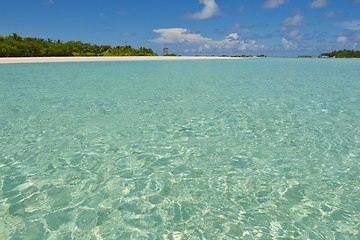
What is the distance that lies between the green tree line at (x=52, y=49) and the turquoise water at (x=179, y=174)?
54.5 m

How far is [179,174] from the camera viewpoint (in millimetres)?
5742

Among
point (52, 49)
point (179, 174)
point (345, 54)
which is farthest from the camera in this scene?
point (345, 54)

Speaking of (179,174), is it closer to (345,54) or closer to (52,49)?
(52,49)

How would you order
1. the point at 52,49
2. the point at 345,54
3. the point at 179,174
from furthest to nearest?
the point at 345,54, the point at 52,49, the point at 179,174

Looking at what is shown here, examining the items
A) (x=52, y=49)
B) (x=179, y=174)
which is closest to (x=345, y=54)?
(x=52, y=49)

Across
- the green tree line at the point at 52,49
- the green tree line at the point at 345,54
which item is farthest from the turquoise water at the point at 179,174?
the green tree line at the point at 345,54

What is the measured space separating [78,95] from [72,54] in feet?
212

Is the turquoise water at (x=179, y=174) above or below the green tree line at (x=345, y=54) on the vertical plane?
above

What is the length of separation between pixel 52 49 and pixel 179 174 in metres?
69.5

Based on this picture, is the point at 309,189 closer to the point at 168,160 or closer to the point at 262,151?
the point at 262,151

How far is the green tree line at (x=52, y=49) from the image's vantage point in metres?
56.0

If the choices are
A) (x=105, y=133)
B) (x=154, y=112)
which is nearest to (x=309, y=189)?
(x=105, y=133)

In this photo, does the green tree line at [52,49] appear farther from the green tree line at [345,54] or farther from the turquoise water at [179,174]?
A: the green tree line at [345,54]

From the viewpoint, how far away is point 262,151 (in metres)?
6.91
